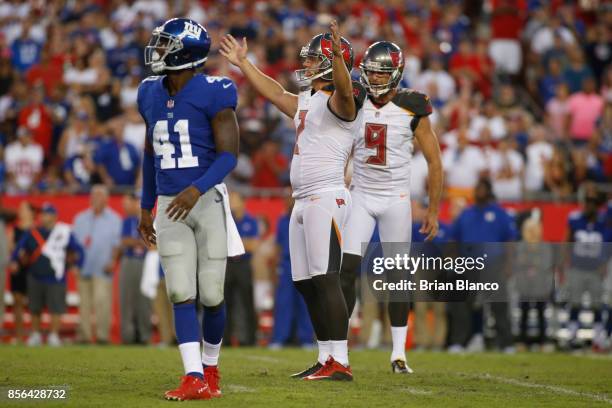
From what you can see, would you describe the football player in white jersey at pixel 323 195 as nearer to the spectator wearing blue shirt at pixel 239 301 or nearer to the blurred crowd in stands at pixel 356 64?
the spectator wearing blue shirt at pixel 239 301

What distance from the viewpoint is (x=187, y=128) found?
22.3 feet

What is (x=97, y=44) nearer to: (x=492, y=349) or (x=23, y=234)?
(x=23, y=234)

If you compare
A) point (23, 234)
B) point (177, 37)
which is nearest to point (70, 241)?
point (23, 234)

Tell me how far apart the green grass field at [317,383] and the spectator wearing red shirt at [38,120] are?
6024 millimetres

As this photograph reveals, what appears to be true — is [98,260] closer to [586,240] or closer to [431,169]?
[586,240]

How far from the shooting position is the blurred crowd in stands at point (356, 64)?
15422mm

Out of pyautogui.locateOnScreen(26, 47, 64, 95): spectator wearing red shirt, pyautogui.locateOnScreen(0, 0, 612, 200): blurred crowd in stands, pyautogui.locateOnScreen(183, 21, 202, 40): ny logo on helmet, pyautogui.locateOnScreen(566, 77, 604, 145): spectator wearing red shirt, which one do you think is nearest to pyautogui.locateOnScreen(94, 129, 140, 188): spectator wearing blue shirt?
pyautogui.locateOnScreen(0, 0, 612, 200): blurred crowd in stands

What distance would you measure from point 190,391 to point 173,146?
1.40 m

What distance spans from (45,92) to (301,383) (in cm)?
1130

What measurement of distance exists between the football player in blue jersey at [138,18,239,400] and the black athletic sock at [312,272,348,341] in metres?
0.96

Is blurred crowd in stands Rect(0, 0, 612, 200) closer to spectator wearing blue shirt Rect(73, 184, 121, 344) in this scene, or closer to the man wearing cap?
spectator wearing blue shirt Rect(73, 184, 121, 344)

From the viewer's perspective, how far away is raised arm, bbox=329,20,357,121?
282 inches

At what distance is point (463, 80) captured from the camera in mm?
17328

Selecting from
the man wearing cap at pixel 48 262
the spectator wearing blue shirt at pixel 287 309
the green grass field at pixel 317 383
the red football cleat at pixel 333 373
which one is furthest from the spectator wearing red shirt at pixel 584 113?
the red football cleat at pixel 333 373
